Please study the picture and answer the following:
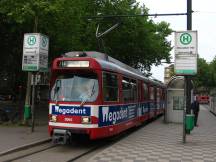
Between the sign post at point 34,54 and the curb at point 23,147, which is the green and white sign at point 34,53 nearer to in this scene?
the sign post at point 34,54

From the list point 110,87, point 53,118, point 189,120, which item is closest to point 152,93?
point 189,120

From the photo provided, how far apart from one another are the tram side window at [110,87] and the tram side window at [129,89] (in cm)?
114

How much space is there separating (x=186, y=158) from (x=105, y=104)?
140 inches

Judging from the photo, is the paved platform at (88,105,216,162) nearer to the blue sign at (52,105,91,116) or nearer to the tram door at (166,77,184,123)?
the blue sign at (52,105,91,116)

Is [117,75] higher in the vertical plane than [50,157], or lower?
higher

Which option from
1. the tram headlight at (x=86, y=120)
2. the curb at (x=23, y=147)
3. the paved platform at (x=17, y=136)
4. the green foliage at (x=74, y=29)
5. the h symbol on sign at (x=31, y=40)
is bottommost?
the curb at (x=23, y=147)

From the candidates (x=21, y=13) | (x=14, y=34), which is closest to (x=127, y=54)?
(x=14, y=34)

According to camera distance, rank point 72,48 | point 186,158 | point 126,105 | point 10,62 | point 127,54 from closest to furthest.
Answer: point 186,158
point 126,105
point 72,48
point 10,62
point 127,54

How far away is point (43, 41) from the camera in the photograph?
18.5 meters

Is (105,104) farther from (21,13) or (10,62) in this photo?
(10,62)

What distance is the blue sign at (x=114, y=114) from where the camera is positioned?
14367mm

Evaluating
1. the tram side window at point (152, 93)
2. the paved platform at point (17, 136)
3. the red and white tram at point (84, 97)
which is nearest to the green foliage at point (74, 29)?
the tram side window at point (152, 93)

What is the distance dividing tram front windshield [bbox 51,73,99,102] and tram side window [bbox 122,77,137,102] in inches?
107

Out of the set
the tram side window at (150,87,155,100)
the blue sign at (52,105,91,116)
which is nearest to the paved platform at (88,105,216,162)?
the blue sign at (52,105,91,116)
